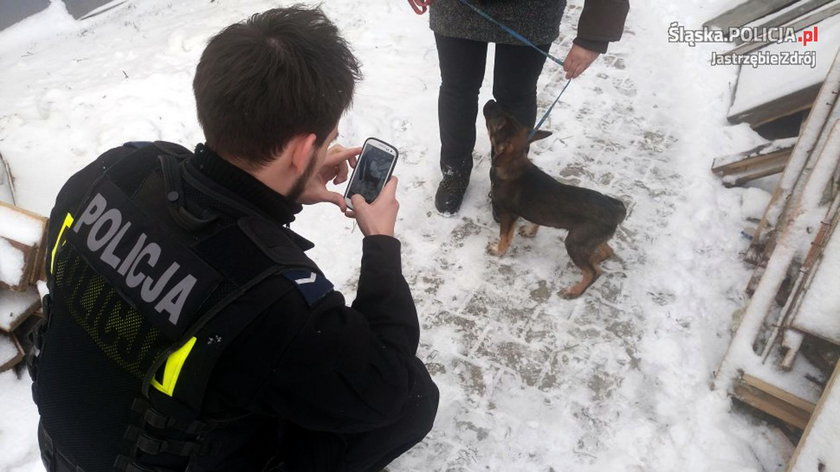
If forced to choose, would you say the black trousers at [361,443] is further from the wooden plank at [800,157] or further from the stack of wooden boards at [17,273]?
the wooden plank at [800,157]

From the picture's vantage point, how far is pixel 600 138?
4281 millimetres

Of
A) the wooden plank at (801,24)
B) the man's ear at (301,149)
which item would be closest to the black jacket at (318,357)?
the man's ear at (301,149)

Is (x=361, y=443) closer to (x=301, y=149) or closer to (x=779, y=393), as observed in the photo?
(x=301, y=149)

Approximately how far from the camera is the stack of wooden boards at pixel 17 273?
2.76m

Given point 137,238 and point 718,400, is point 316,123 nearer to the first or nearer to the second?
point 137,238

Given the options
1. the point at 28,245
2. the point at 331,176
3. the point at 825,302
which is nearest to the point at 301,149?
the point at 331,176

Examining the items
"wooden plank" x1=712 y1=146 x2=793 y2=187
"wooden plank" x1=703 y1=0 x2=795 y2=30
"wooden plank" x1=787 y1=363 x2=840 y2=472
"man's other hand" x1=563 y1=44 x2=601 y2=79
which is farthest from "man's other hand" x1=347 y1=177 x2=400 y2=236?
"wooden plank" x1=703 y1=0 x2=795 y2=30

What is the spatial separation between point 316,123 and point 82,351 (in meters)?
0.86

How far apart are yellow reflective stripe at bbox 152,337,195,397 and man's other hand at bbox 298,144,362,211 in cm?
95

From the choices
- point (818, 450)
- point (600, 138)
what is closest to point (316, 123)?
point (818, 450)

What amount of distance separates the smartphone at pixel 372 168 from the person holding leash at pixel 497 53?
1033mm

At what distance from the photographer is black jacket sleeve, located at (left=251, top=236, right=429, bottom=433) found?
1262mm

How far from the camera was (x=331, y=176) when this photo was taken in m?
2.38

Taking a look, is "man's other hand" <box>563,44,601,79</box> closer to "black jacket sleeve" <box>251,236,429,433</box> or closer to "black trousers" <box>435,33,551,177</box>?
"black trousers" <box>435,33,551,177</box>
